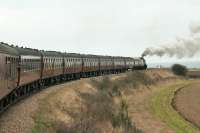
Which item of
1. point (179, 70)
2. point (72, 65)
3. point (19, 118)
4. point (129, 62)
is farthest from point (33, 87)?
point (179, 70)

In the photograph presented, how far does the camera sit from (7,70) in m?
22.9

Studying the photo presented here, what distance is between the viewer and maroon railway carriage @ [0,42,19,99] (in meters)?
21.3

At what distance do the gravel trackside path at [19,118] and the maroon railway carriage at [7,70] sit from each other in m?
1.27

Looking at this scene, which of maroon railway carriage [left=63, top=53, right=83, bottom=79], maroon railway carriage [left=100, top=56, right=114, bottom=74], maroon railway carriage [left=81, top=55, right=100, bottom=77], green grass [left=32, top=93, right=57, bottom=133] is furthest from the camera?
maroon railway carriage [left=100, top=56, right=114, bottom=74]

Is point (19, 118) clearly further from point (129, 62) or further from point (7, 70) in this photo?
point (129, 62)

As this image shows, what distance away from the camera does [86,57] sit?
64.8 metres

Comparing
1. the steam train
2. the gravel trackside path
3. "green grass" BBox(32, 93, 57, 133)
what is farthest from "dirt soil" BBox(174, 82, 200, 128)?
the gravel trackside path

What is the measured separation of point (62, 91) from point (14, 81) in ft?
43.6

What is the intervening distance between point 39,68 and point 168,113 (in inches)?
802

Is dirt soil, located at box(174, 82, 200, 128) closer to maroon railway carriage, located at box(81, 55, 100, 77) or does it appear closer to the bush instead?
maroon railway carriage, located at box(81, 55, 100, 77)

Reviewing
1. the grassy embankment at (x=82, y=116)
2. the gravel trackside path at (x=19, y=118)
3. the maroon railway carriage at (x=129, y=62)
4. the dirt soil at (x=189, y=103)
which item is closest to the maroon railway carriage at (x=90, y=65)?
the grassy embankment at (x=82, y=116)

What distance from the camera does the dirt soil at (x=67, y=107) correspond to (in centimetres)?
2292

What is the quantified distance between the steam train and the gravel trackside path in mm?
573

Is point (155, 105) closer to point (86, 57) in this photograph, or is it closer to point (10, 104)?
point (86, 57)
